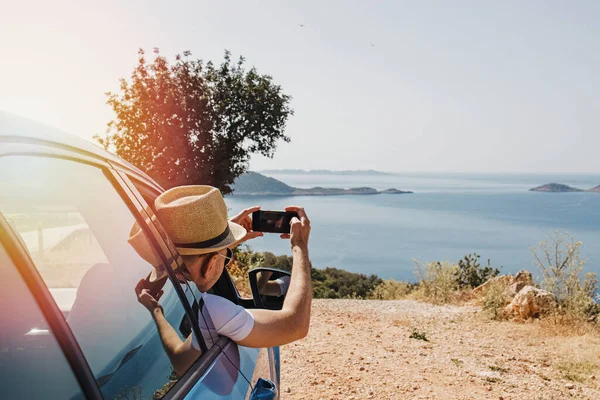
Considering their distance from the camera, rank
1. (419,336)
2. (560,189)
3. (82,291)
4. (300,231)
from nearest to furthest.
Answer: (82,291) → (300,231) → (419,336) → (560,189)

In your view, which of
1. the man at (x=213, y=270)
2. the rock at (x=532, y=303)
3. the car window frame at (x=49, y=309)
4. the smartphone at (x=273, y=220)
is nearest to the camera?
the car window frame at (x=49, y=309)

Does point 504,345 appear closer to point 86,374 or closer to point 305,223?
point 305,223

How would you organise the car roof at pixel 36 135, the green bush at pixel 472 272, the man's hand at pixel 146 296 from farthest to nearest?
the green bush at pixel 472 272 → the man's hand at pixel 146 296 → the car roof at pixel 36 135

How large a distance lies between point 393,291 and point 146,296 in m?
13.1

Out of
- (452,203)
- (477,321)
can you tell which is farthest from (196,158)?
(452,203)

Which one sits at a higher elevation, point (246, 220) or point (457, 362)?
point (246, 220)

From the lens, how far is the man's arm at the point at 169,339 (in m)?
1.62

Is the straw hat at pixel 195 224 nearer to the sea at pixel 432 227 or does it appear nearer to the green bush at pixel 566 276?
the green bush at pixel 566 276

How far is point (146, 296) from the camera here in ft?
5.57

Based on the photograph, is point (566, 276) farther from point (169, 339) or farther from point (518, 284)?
point (169, 339)

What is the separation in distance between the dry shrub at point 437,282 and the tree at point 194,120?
9646mm

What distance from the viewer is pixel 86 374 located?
112cm

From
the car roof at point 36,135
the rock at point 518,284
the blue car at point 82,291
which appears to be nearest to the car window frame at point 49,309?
the blue car at point 82,291

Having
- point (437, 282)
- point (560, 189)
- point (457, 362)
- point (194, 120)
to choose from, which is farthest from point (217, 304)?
point (560, 189)
